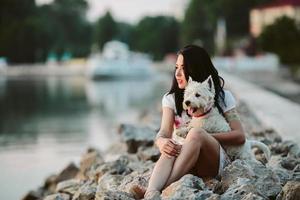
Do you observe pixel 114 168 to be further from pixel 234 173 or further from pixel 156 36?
pixel 156 36

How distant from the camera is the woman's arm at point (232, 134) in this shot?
555 cm

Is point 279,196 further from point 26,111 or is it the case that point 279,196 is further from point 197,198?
point 26,111

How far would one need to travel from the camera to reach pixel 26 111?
79.2 ft

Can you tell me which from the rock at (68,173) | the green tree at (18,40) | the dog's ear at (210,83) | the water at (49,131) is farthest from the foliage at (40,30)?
the dog's ear at (210,83)

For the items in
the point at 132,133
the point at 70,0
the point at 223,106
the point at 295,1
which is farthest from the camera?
the point at 70,0

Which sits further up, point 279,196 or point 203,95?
point 203,95

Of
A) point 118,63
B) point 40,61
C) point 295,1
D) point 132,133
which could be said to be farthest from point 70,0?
point 132,133

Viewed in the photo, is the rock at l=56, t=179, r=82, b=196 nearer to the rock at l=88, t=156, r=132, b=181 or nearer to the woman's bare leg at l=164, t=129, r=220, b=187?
the rock at l=88, t=156, r=132, b=181

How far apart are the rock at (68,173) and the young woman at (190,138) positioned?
4.70 metres

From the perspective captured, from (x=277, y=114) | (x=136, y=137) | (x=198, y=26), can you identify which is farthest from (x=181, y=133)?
(x=198, y=26)

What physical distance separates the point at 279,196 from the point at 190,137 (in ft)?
2.25

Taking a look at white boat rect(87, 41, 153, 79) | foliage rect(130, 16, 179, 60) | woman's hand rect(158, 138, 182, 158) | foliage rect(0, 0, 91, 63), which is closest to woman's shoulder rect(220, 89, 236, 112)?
woman's hand rect(158, 138, 182, 158)

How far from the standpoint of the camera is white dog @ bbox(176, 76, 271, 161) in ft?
17.4

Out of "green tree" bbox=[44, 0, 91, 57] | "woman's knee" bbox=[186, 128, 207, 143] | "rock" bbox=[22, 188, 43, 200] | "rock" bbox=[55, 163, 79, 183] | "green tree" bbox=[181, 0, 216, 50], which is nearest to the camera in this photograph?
"woman's knee" bbox=[186, 128, 207, 143]
